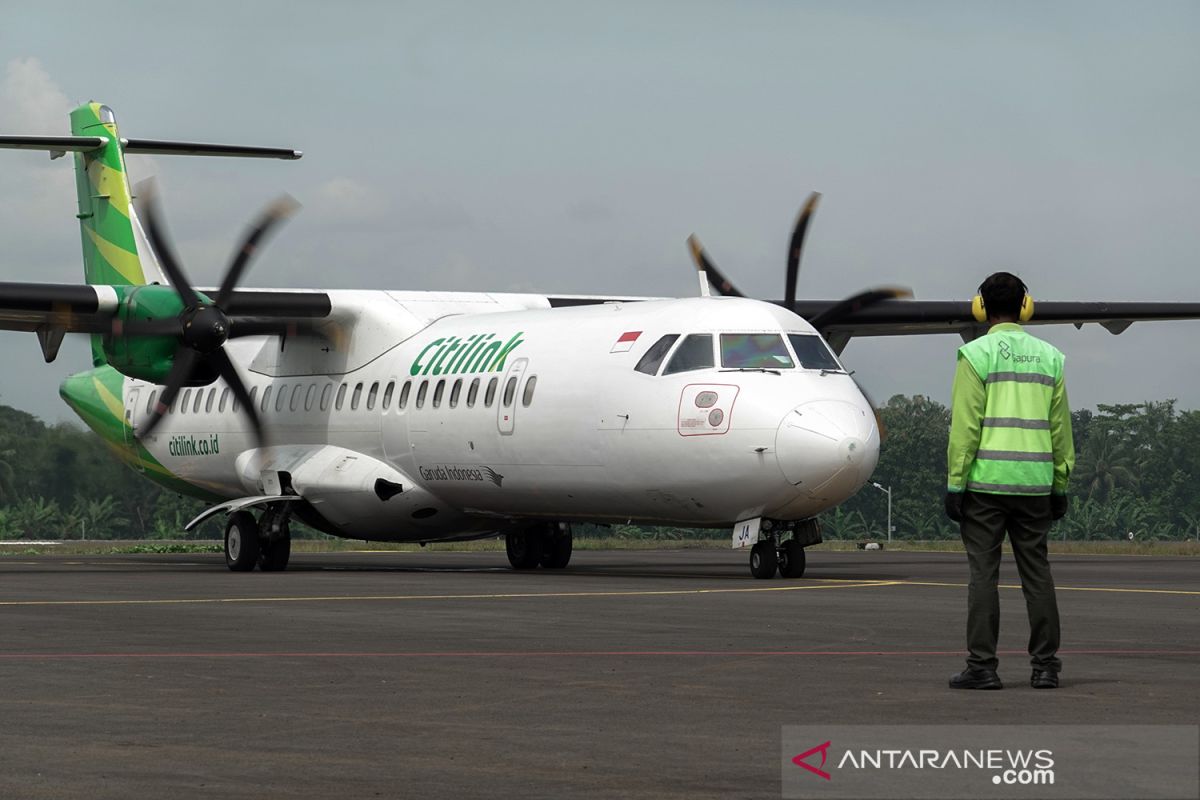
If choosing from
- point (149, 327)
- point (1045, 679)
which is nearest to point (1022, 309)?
point (1045, 679)

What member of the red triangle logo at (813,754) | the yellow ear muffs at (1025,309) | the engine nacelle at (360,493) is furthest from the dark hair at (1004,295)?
the engine nacelle at (360,493)

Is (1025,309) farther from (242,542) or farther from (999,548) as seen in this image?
(242,542)

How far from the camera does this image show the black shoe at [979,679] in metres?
8.50

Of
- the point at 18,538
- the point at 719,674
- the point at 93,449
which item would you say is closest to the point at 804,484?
the point at 719,674

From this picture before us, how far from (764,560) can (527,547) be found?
19.6 ft

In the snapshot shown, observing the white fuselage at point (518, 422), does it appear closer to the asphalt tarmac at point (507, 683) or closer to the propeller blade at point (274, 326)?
the propeller blade at point (274, 326)

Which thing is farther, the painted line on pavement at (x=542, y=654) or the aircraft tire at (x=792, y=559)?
the aircraft tire at (x=792, y=559)

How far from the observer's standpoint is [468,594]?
16719mm

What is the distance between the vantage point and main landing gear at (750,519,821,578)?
19.4 meters

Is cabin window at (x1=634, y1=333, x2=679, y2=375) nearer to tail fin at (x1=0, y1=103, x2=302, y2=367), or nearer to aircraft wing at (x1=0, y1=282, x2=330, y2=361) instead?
aircraft wing at (x1=0, y1=282, x2=330, y2=361)

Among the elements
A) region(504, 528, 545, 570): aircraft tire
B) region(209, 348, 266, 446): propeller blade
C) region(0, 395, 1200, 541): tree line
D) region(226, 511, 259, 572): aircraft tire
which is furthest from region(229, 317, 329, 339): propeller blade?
region(0, 395, 1200, 541): tree line

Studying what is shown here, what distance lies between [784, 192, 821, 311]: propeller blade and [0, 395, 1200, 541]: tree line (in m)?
47.2

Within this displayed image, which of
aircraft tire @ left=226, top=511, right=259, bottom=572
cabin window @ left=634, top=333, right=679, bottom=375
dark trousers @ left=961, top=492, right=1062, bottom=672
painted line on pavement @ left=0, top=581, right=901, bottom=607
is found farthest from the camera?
aircraft tire @ left=226, top=511, right=259, bottom=572

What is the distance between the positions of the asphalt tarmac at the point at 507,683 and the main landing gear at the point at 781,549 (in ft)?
7.42
